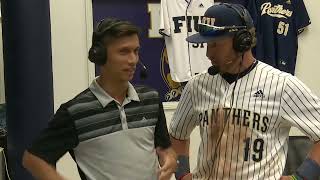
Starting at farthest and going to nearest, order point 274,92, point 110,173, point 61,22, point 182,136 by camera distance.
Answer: point 61,22, point 182,136, point 274,92, point 110,173

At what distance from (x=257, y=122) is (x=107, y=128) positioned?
1.97 ft

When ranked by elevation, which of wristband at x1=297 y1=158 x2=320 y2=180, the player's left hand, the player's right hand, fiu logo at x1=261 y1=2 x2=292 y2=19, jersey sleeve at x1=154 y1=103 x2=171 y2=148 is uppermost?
fiu logo at x1=261 y1=2 x2=292 y2=19

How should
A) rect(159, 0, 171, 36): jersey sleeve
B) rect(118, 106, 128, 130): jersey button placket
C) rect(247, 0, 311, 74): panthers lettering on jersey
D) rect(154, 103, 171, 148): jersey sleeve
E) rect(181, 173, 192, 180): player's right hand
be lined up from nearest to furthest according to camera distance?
rect(118, 106, 128, 130): jersey button placket < rect(154, 103, 171, 148): jersey sleeve < rect(181, 173, 192, 180): player's right hand < rect(159, 0, 171, 36): jersey sleeve < rect(247, 0, 311, 74): panthers lettering on jersey

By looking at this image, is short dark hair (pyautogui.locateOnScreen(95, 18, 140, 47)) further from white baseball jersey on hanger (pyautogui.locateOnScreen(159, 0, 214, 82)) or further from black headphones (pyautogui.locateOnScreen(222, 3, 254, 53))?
white baseball jersey on hanger (pyautogui.locateOnScreen(159, 0, 214, 82))

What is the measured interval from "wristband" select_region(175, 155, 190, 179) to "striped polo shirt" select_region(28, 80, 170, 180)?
42cm

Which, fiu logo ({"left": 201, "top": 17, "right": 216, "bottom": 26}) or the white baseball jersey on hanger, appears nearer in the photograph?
fiu logo ({"left": 201, "top": 17, "right": 216, "bottom": 26})

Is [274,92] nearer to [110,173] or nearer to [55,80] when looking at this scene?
[110,173]

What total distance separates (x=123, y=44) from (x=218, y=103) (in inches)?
20.4

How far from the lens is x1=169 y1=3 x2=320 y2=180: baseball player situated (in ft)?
6.15

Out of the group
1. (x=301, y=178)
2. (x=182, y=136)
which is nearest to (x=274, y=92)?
(x=301, y=178)

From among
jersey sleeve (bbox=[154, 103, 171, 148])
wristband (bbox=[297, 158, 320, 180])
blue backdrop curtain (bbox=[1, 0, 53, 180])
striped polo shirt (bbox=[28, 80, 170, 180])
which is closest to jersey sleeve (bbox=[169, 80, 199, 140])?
jersey sleeve (bbox=[154, 103, 171, 148])

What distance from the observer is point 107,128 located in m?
1.70

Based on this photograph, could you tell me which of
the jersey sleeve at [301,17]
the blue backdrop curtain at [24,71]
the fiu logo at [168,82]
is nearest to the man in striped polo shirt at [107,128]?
the blue backdrop curtain at [24,71]

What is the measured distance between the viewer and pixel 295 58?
4113mm
